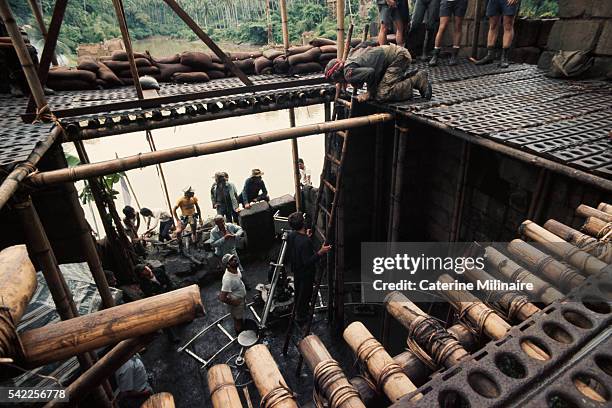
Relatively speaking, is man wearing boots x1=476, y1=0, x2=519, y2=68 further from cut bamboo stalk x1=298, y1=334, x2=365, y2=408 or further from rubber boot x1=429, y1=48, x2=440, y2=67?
cut bamboo stalk x1=298, y1=334, x2=365, y2=408

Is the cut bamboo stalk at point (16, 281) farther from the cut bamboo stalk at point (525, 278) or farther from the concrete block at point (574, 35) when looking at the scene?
the concrete block at point (574, 35)

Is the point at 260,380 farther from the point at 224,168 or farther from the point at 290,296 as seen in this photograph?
the point at 224,168

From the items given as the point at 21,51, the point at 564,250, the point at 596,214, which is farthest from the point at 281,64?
the point at 564,250

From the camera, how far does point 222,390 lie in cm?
151

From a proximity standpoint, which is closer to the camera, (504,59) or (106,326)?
(106,326)

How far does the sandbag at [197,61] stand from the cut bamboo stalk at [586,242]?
6.83 metres

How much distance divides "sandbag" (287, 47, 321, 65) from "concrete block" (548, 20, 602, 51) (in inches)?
178

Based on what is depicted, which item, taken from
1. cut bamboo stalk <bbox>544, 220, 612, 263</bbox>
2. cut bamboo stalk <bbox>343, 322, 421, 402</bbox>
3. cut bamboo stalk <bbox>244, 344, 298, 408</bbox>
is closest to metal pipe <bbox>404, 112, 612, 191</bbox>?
cut bamboo stalk <bbox>544, 220, 612, 263</bbox>

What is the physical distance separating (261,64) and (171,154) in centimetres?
445

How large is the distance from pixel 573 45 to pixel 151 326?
7716mm

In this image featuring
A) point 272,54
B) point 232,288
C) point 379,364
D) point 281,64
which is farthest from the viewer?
point 272,54

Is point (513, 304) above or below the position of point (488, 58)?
below

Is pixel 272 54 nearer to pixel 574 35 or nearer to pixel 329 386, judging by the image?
pixel 574 35

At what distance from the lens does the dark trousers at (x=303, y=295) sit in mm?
6031
